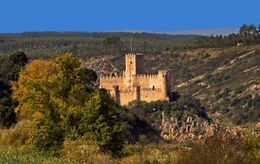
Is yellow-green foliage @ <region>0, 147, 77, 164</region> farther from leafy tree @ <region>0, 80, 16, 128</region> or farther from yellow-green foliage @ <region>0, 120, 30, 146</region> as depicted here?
leafy tree @ <region>0, 80, 16, 128</region>

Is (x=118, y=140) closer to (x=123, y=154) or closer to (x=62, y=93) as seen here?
(x=123, y=154)

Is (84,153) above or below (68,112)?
below

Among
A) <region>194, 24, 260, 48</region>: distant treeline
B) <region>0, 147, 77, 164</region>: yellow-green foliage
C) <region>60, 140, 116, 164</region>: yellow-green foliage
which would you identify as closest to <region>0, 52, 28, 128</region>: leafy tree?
<region>60, 140, 116, 164</region>: yellow-green foliage

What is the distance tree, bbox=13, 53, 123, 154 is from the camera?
80.8 feet

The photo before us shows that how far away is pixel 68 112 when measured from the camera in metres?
24.6

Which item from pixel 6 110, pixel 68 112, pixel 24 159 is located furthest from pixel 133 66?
pixel 24 159

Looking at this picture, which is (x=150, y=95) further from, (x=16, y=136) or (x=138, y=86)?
(x=16, y=136)

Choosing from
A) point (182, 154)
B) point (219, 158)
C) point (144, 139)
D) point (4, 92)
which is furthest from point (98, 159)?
point (4, 92)

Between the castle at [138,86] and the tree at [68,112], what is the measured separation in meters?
45.5

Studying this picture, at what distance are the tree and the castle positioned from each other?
1792 inches

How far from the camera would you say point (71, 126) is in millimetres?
24891

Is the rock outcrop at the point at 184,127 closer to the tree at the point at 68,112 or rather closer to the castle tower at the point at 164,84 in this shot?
the castle tower at the point at 164,84

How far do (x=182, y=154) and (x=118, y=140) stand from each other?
6816mm

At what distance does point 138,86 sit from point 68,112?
163 ft
